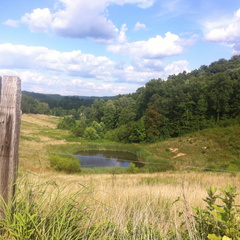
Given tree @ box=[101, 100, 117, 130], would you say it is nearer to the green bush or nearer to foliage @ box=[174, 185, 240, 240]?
the green bush

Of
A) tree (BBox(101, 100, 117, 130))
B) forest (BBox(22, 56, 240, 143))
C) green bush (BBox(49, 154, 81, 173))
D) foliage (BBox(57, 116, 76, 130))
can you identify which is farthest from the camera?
foliage (BBox(57, 116, 76, 130))

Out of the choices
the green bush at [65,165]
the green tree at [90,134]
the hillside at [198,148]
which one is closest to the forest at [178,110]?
the green tree at [90,134]

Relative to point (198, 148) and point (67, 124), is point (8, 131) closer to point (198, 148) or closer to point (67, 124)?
point (198, 148)

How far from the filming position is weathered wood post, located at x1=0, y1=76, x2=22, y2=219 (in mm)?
2166

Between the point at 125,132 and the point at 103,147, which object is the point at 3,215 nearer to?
the point at 103,147

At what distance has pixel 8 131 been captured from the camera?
2.19 m

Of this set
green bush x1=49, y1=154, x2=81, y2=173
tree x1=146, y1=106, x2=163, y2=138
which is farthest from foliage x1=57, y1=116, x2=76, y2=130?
green bush x1=49, y1=154, x2=81, y2=173

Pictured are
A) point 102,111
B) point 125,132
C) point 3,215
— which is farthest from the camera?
point 102,111

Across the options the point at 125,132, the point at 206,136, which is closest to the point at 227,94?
the point at 206,136

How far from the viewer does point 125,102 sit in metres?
67.8

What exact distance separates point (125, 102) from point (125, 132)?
2186 cm

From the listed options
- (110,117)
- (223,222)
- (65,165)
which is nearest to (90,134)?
(110,117)

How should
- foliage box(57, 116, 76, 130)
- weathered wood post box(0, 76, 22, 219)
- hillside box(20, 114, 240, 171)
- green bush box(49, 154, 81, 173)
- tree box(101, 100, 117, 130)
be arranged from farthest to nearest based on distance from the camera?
foliage box(57, 116, 76, 130), tree box(101, 100, 117, 130), hillside box(20, 114, 240, 171), green bush box(49, 154, 81, 173), weathered wood post box(0, 76, 22, 219)

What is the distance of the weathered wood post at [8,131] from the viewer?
7.11 ft
